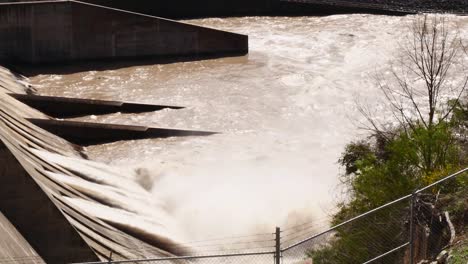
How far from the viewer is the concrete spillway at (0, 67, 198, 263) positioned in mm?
14719

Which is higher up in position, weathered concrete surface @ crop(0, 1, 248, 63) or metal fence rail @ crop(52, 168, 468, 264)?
weathered concrete surface @ crop(0, 1, 248, 63)

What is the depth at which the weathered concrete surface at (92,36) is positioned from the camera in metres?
29.2

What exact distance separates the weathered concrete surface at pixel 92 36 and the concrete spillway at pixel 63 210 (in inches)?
387

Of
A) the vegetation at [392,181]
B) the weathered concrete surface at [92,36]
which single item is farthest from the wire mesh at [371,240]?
the weathered concrete surface at [92,36]

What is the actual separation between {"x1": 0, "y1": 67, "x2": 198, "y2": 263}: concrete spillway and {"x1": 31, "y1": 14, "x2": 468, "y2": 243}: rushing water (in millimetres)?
1047

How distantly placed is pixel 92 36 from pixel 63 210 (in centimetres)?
1525

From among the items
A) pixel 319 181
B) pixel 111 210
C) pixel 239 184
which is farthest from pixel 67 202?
pixel 319 181

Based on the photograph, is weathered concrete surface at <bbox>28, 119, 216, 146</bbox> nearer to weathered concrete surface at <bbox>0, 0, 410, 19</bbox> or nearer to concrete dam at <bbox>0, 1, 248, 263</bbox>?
concrete dam at <bbox>0, 1, 248, 263</bbox>

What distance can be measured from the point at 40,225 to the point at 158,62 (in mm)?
15502

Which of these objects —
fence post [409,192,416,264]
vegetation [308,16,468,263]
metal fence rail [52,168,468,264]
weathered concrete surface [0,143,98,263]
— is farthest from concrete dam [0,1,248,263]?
fence post [409,192,416,264]

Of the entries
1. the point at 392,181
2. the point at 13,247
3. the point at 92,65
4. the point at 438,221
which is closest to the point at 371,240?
the point at 438,221

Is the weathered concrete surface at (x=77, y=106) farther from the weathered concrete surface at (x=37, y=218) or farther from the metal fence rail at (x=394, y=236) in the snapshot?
the metal fence rail at (x=394, y=236)

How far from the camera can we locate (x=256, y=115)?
2462 centimetres

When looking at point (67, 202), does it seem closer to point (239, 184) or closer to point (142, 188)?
point (142, 188)
